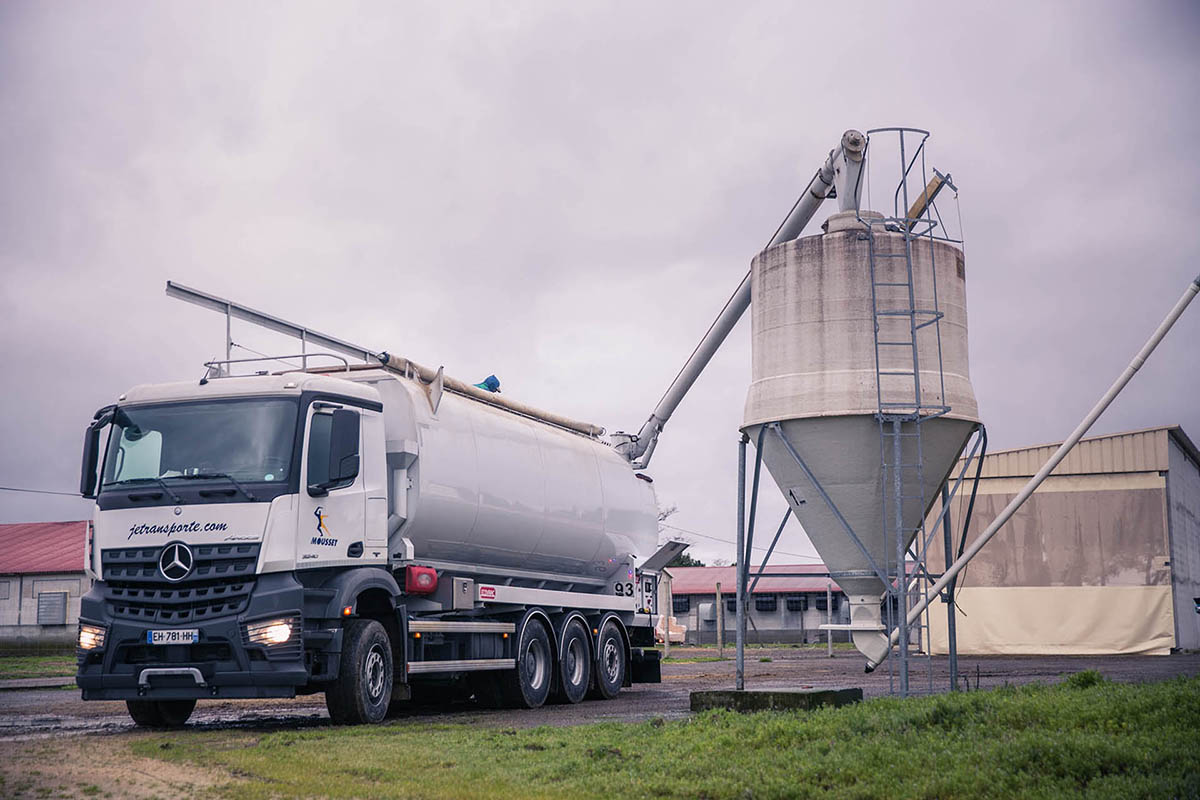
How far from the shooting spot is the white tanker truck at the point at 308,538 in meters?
14.1

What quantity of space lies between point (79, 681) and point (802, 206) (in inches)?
490

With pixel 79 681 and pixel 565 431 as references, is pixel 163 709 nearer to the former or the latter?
pixel 79 681

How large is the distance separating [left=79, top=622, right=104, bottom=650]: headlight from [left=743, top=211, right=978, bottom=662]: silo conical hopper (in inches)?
342

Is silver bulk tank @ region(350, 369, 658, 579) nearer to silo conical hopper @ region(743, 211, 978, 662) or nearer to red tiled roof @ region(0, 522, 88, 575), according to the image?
silo conical hopper @ region(743, 211, 978, 662)

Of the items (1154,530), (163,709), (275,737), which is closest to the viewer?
(275,737)

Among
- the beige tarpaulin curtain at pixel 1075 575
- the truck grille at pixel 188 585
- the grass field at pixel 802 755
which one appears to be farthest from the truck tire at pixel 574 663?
the beige tarpaulin curtain at pixel 1075 575

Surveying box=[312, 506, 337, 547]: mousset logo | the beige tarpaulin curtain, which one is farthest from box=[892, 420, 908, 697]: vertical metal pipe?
the beige tarpaulin curtain

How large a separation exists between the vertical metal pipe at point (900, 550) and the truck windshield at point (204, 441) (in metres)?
7.62

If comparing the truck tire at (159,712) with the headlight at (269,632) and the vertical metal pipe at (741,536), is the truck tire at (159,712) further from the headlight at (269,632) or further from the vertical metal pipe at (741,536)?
the vertical metal pipe at (741,536)

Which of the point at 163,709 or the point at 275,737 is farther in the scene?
the point at 163,709

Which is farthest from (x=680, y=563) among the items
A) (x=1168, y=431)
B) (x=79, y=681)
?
(x=79, y=681)

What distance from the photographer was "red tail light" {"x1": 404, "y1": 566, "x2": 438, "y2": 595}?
15844 mm

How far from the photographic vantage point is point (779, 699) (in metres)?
13.9

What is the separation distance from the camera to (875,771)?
947 centimetres
